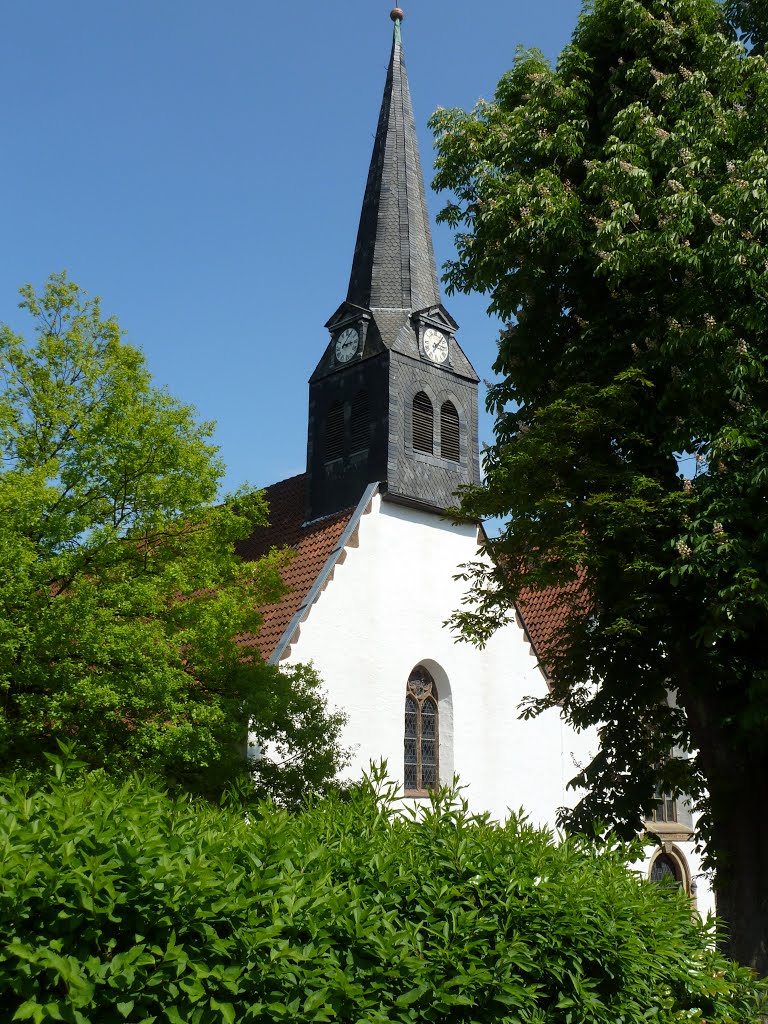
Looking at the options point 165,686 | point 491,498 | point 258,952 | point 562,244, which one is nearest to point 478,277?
point 562,244

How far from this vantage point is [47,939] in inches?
153

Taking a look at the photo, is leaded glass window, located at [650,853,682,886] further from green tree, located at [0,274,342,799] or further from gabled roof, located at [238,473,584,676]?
green tree, located at [0,274,342,799]

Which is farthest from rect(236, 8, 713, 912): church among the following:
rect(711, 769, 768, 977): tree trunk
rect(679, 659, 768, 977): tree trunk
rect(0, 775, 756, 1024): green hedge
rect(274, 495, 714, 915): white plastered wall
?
rect(0, 775, 756, 1024): green hedge

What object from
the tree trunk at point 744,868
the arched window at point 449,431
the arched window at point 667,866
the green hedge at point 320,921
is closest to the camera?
the green hedge at point 320,921

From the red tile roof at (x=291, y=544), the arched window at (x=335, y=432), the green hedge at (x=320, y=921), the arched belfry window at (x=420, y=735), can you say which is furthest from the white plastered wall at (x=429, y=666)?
the green hedge at (x=320, y=921)

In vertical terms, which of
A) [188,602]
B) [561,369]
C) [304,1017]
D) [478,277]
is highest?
[478,277]

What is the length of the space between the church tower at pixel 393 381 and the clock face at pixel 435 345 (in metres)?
0.03

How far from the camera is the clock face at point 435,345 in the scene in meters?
23.5

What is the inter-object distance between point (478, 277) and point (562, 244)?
1.29m

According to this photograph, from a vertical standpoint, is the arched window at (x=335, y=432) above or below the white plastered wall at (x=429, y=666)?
above

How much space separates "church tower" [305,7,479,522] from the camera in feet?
72.3

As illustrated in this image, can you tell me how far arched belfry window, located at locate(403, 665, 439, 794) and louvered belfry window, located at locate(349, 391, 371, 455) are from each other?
5.08m

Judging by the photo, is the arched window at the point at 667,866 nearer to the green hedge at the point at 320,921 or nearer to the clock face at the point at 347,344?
the clock face at the point at 347,344

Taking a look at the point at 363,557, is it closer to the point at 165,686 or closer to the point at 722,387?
the point at 165,686
